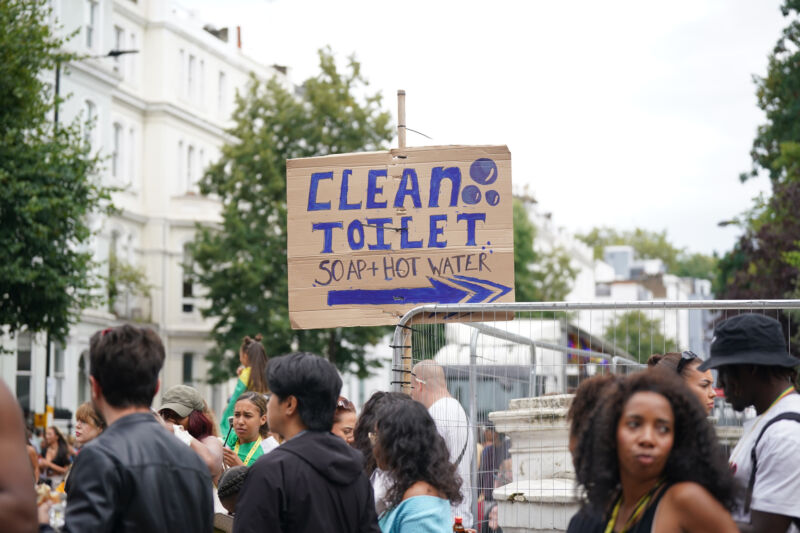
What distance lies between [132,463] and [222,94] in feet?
169

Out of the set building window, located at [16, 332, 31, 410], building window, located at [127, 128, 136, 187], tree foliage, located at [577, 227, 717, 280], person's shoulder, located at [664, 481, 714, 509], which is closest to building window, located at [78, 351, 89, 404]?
building window, located at [16, 332, 31, 410]

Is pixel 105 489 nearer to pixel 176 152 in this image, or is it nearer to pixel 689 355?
pixel 689 355

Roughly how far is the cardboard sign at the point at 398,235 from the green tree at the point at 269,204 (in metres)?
31.0

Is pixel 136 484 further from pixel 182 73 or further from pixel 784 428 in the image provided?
pixel 182 73

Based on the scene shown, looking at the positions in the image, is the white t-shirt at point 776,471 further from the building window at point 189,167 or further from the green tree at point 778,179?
the building window at point 189,167

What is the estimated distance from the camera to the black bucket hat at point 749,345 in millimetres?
4383

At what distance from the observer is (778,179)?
34062mm

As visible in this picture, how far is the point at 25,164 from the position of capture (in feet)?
81.6

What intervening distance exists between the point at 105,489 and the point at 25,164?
22194 mm

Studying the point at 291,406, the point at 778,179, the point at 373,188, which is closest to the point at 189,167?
the point at 778,179

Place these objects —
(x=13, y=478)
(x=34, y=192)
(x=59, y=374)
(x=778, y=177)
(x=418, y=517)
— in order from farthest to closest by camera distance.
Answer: (x=59, y=374) → (x=778, y=177) → (x=34, y=192) → (x=418, y=517) → (x=13, y=478)

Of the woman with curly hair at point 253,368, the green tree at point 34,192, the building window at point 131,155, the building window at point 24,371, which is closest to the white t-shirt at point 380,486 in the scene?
the woman with curly hair at point 253,368

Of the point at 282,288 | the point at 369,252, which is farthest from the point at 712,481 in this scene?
the point at 282,288

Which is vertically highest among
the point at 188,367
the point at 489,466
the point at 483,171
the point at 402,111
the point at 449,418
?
the point at 402,111
